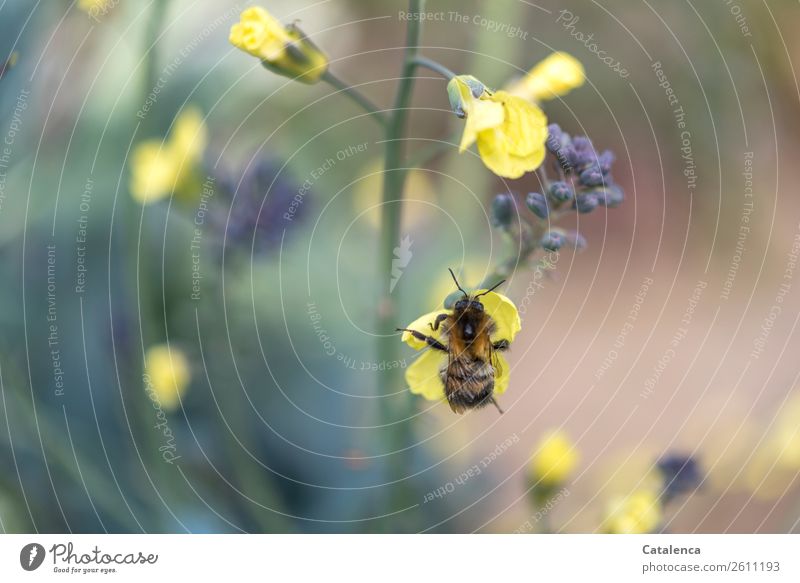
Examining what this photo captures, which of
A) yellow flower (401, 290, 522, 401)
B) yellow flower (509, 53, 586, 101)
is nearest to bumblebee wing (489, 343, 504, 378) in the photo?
yellow flower (401, 290, 522, 401)

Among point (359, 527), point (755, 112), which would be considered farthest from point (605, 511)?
point (755, 112)

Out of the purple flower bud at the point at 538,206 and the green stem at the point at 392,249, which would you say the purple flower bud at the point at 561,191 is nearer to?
the purple flower bud at the point at 538,206

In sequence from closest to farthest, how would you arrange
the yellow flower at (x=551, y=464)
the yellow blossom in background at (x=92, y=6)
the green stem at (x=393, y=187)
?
the green stem at (x=393, y=187) → the yellow flower at (x=551, y=464) → the yellow blossom in background at (x=92, y=6)

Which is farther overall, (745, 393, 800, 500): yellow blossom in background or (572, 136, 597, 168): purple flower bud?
(745, 393, 800, 500): yellow blossom in background

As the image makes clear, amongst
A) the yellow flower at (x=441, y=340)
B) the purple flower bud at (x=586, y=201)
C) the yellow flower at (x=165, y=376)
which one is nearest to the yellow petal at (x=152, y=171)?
the yellow flower at (x=165, y=376)

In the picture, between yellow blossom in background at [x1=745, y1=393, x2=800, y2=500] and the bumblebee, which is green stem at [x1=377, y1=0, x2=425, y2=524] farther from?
yellow blossom in background at [x1=745, y1=393, x2=800, y2=500]

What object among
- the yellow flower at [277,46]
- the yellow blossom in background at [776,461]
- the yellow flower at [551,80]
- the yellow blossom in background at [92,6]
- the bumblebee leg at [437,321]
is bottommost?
the yellow blossom in background at [776,461]
